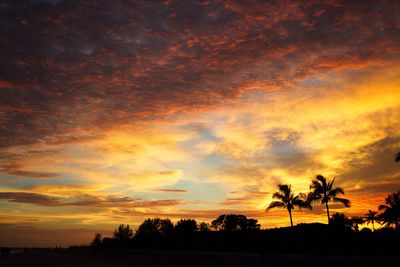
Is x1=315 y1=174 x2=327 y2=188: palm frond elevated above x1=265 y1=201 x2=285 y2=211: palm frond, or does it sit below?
→ above

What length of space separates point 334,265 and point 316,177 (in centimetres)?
2646

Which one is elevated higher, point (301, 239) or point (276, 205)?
point (276, 205)

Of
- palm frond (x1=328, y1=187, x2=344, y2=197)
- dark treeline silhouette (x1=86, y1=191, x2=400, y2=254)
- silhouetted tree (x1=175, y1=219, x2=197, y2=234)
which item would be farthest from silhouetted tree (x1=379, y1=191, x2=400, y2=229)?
silhouetted tree (x1=175, y1=219, x2=197, y2=234)

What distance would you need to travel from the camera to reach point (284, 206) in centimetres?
4928

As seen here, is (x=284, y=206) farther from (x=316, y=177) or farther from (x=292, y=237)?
(x=292, y=237)

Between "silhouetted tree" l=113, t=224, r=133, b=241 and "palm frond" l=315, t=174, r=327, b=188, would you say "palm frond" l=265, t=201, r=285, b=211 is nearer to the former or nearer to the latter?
"palm frond" l=315, t=174, r=327, b=188

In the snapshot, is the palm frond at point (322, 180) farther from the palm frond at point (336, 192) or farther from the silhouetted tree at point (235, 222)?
the silhouetted tree at point (235, 222)

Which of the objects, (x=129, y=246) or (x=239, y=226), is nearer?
(x=129, y=246)

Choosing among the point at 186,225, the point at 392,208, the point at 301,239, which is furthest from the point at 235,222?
the point at 301,239

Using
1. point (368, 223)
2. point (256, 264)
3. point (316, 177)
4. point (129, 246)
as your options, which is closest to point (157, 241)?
point (129, 246)

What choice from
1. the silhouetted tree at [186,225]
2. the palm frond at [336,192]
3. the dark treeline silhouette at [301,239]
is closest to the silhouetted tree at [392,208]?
the dark treeline silhouette at [301,239]

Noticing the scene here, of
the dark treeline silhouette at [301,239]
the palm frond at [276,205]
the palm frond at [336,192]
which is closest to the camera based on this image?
the dark treeline silhouette at [301,239]

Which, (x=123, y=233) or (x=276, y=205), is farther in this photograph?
(x=123, y=233)

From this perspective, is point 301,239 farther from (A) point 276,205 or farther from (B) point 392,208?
(B) point 392,208
